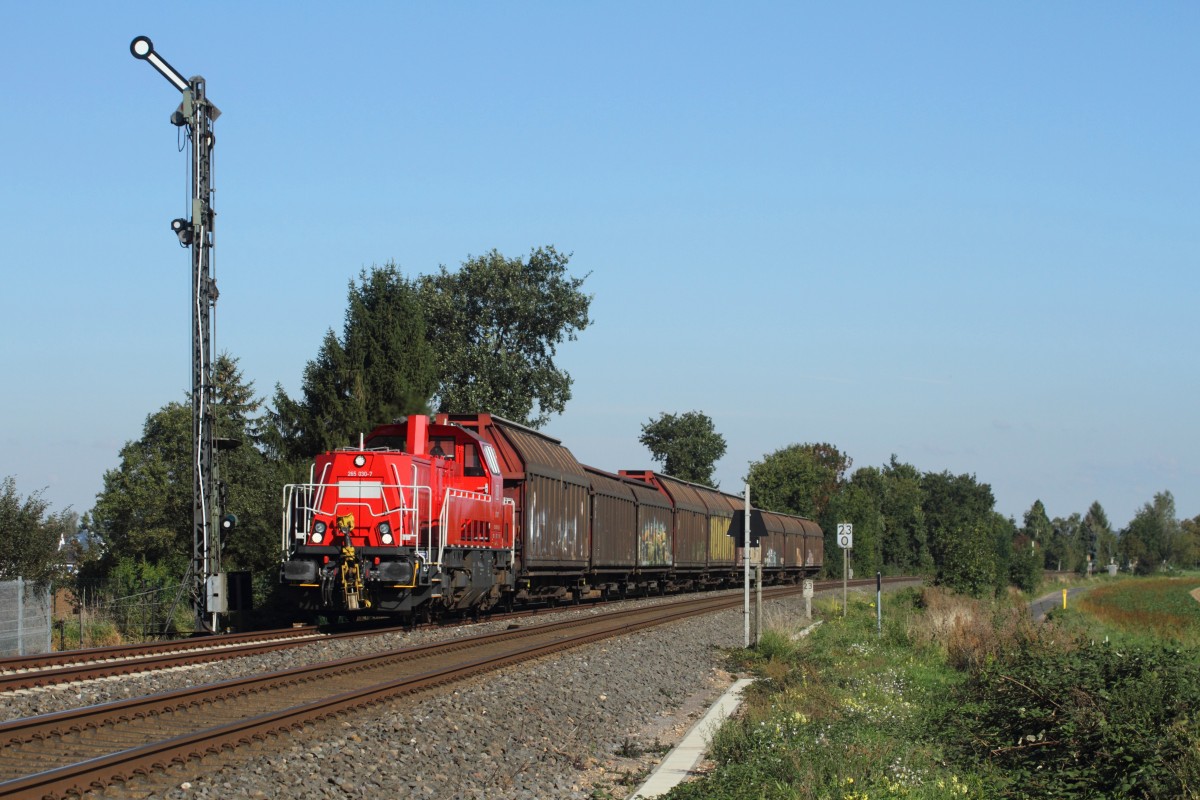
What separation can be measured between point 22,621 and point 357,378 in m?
13.3

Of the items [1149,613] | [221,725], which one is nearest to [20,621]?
[221,725]

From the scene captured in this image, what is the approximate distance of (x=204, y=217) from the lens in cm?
2186

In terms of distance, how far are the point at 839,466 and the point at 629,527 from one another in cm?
10535

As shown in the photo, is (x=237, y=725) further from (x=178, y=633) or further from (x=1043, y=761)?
(x=178, y=633)

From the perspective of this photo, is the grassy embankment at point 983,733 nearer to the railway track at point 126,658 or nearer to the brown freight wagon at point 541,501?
the railway track at point 126,658

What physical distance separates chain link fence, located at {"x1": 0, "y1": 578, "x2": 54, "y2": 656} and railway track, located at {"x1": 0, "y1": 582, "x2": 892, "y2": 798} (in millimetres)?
7801

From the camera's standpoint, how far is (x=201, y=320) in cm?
2150

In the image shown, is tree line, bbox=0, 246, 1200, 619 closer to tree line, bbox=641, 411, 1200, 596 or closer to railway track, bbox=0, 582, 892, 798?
tree line, bbox=641, 411, 1200, 596

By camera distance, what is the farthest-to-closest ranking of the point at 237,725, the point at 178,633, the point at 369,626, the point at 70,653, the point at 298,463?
the point at 298,463, the point at 178,633, the point at 369,626, the point at 70,653, the point at 237,725

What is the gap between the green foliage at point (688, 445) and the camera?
325ft

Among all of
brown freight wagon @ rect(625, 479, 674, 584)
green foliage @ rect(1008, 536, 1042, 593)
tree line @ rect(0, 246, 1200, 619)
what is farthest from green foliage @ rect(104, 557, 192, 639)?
green foliage @ rect(1008, 536, 1042, 593)

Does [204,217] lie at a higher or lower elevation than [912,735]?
higher

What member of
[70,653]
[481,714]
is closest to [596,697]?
[481,714]

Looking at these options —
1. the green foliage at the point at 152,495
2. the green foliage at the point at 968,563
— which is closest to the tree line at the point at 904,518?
the green foliage at the point at 968,563
